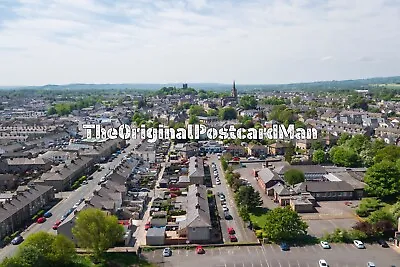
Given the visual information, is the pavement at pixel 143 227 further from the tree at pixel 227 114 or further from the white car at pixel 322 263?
the tree at pixel 227 114

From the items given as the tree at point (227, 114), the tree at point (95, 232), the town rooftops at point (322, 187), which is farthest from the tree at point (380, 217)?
the tree at point (227, 114)

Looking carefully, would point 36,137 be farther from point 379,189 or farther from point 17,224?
point 379,189

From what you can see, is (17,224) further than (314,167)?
No

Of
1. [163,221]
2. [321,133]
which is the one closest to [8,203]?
[163,221]

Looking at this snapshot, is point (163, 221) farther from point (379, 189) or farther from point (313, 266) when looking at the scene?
point (379, 189)

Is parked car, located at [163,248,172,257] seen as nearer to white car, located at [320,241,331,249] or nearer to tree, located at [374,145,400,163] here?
white car, located at [320,241,331,249]

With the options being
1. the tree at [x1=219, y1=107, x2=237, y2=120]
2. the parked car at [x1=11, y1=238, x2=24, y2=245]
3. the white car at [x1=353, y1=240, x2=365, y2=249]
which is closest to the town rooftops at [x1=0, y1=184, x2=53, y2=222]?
the parked car at [x1=11, y1=238, x2=24, y2=245]

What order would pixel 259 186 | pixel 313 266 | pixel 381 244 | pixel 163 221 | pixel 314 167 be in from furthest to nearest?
pixel 314 167
pixel 259 186
pixel 163 221
pixel 381 244
pixel 313 266

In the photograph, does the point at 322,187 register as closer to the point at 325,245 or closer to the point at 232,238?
the point at 325,245

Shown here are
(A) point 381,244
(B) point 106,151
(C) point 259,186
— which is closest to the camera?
(A) point 381,244
